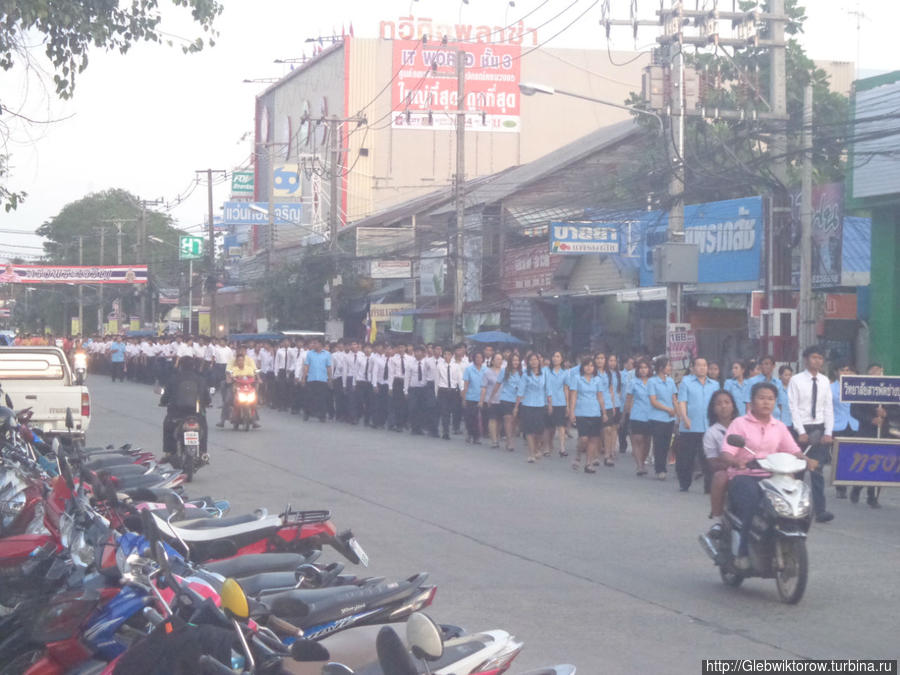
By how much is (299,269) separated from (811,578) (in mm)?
36729

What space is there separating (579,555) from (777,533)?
221 centimetres

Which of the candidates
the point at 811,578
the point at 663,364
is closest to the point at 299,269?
the point at 663,364

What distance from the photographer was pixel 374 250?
4300cm

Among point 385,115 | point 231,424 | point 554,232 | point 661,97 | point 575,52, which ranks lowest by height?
point 231,424

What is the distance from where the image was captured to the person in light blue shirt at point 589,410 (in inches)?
684

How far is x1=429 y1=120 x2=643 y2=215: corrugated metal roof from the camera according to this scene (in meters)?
37.2

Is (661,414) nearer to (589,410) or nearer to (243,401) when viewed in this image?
(589,410)

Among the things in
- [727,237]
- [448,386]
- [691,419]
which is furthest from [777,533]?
[727,237]

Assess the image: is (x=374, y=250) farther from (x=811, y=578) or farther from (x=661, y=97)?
(x=811, y=578)

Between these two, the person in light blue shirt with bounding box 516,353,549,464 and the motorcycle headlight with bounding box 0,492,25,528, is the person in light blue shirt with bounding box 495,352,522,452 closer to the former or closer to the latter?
the person in light blue shirt with bounding box 516,353,549,464

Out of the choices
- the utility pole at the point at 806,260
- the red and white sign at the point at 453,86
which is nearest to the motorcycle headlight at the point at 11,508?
the utility pole at the point at 806,260

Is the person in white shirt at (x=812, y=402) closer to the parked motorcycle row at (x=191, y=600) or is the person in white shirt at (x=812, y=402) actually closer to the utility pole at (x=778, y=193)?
the utility pole at (x=778, y=193)

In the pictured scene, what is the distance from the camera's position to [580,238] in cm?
2633

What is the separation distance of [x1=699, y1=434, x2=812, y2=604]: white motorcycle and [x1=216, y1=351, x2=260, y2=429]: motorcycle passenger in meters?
15.6
